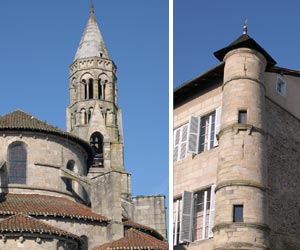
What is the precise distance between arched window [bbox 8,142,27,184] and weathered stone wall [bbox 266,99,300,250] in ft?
45.7

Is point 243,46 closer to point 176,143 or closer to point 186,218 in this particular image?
point 176,143

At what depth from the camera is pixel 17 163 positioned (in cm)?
2816

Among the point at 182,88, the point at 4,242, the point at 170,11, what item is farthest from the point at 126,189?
the point at 170,11

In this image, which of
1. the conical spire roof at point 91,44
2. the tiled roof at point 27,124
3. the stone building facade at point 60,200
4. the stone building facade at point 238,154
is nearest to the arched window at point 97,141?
the conical spire roof at point 91,44

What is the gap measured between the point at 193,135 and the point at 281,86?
2.47 metres

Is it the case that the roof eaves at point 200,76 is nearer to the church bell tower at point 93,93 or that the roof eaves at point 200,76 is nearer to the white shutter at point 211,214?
the white shutter at point 211,214

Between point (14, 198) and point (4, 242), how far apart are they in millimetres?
3944

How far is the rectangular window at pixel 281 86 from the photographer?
55.0 ft

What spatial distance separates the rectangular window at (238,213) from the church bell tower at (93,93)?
101ft

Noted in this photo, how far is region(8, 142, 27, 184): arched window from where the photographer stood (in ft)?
91.5

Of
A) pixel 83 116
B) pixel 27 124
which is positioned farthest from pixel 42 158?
pixel 83 116

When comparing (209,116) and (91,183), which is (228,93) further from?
(91,183)

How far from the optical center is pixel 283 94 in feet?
55.2

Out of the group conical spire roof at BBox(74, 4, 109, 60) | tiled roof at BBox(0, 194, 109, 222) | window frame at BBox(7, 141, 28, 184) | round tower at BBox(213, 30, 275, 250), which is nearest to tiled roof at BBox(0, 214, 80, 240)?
tiled roof at BBox(0, 194, 109, 222)
